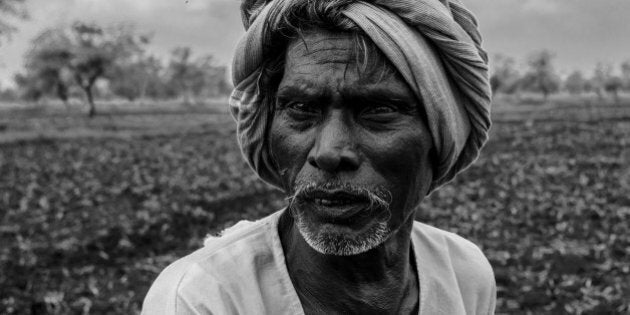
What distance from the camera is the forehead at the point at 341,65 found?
1.94 metres

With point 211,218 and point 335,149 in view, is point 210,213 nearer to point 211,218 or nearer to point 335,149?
point 211,218

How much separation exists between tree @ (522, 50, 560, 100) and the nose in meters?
95.1

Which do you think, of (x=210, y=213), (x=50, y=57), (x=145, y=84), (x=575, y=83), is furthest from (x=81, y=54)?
(x=575, y=83)

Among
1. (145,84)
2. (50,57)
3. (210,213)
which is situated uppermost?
(210,213)

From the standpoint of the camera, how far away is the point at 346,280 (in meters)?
2.11

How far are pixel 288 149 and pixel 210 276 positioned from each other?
460mm

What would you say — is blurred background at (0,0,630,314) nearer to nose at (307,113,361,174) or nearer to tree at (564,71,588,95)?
nose at (307,113,361,174)

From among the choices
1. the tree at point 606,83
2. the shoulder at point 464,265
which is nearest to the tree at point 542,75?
the tree at point 606,83

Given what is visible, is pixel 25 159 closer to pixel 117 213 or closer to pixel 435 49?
pixel 117 213

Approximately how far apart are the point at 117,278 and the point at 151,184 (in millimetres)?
7421

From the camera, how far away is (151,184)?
15.9 meters

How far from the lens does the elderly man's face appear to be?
1902 mm

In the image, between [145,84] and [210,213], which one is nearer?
[210,213]

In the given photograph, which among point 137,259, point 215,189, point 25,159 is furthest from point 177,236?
point 25,159
